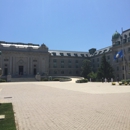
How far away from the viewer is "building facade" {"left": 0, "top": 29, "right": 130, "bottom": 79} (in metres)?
74.6

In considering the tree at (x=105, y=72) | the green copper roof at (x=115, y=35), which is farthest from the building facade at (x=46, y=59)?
the tree at (x=105, y=72)

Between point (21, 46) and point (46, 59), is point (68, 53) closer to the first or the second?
point (46, 59)

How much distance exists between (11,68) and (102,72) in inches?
1733

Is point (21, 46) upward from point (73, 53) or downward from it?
upward

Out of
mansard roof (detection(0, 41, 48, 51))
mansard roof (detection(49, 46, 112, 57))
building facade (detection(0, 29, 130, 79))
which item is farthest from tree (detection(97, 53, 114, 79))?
mansard roof (detection(0, 41, 48, 51))

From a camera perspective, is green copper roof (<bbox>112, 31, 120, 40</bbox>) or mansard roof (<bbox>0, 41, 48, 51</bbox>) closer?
green copper roof (<bbox>112, 31, 120, 40</bbox>)

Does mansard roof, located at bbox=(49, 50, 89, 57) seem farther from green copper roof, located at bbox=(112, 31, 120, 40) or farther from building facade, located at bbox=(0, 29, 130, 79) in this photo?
green copper roof, located at bbox=(112, 31, 120, 40)

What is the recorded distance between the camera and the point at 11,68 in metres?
81.6

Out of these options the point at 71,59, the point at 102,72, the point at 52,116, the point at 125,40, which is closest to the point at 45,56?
the point at 71,59

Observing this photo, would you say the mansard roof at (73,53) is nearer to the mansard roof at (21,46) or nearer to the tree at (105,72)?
the mansard roof at (21,46)

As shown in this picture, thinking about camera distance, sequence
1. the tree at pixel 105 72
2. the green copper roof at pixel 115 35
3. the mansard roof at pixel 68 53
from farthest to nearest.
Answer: the mansard roof at pixel 68 53 < the green copper roof at pixel 115 35 < the tree at pixel 105 72

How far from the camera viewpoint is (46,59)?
87438 mm

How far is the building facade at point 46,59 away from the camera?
245 ft

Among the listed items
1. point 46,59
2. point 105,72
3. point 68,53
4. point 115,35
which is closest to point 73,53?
point 68,53
